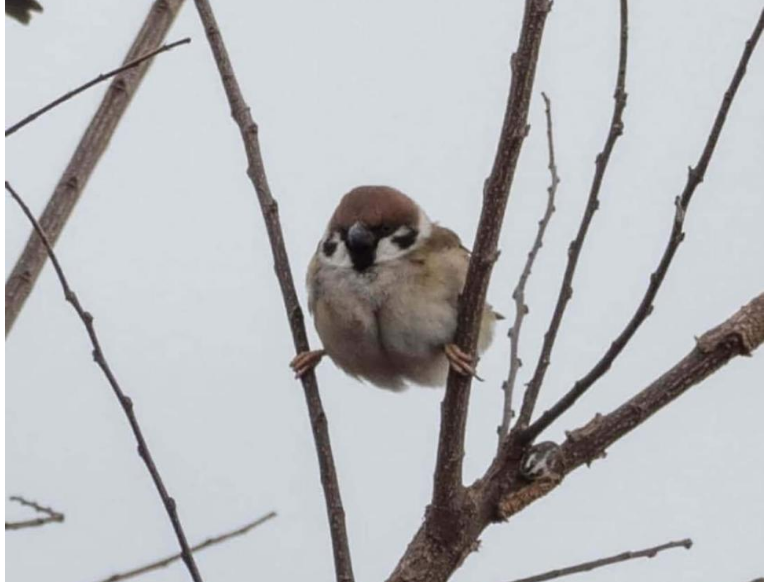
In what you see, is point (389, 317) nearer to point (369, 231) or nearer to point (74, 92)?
point (369, 231)

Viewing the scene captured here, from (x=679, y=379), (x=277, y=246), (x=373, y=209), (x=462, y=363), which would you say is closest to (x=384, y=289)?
(x=373, y=209)

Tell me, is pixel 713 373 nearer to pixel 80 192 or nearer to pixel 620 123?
pixel 620 123

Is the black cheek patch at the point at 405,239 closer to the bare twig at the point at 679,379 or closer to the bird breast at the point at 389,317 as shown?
the bird breast at the point at 389,317

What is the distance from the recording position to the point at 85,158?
2.04 meters

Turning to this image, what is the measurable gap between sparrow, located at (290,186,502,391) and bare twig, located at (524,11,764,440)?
3.85ft

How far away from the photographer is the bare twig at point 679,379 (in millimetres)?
1925

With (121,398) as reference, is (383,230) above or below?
above

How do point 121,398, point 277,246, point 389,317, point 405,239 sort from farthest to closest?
1. point 405,239
2. point 389,317
3. point 277,246
4. point 121,398

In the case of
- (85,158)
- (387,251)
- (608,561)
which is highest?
(387,251)

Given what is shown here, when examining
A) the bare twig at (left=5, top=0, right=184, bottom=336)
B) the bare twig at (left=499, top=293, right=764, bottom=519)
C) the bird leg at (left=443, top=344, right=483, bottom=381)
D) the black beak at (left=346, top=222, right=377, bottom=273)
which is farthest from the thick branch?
the black beak at (left=346, top=222, right=377, bottom=273)

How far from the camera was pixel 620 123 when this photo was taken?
1.93 metres

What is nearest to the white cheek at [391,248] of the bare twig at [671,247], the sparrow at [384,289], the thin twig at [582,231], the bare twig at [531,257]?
the sparrow at [384,289]

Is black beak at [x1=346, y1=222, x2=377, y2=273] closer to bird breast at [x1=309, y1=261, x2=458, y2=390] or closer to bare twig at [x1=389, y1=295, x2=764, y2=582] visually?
bird breast at [x1=309, y1=261, x2=458, y2=390]

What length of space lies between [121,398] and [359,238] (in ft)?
4.77
